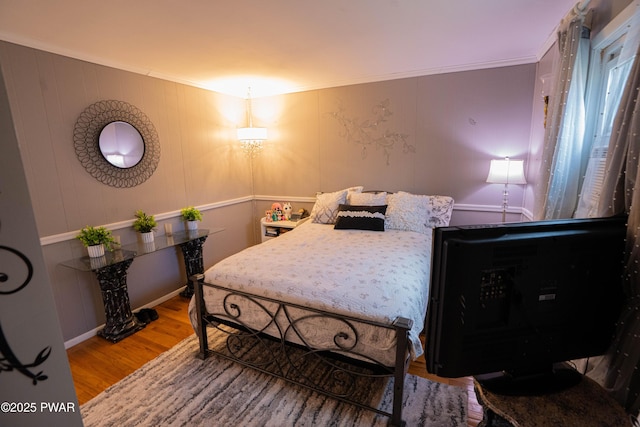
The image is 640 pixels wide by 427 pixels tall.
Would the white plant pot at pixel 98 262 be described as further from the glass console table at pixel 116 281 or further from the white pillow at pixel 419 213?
the white pillow at pixel 419 213

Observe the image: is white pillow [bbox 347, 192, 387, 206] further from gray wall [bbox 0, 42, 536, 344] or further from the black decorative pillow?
gray wall [bbox 0, 42, 536, 344]

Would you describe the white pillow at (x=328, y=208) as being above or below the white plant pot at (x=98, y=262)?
above

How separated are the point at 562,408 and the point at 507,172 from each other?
237cm

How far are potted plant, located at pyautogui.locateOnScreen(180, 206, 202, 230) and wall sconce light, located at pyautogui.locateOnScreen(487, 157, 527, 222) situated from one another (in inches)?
123

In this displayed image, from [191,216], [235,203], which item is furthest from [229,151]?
[191,216]

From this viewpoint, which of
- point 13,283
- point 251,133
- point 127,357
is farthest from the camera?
point 251,133

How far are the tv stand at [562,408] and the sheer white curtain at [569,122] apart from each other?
1.02 m

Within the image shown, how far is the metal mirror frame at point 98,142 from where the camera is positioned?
8.14 ft

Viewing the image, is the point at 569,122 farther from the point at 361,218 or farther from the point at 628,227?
the point at 361,218

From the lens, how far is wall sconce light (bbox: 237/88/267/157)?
3.82 m

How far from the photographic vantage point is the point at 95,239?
244 cm

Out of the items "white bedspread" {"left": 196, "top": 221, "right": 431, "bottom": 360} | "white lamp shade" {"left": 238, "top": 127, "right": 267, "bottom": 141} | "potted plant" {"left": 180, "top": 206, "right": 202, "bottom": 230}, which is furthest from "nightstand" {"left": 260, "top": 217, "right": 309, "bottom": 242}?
"white lamp shade" {"left": 238, "top": 127, "right": 267, "bottom": 141}

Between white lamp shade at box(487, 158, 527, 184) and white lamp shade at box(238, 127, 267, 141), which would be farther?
white lamp shade at box(238, 127, 267, 141)

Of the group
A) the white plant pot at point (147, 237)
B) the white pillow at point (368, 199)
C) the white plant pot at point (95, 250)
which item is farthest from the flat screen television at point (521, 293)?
the white plant pot at point (147, 237)
